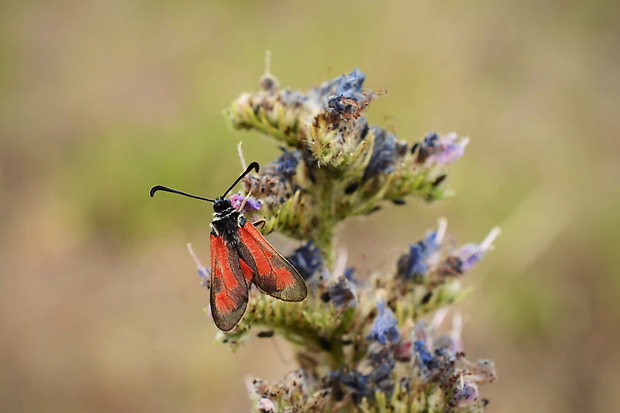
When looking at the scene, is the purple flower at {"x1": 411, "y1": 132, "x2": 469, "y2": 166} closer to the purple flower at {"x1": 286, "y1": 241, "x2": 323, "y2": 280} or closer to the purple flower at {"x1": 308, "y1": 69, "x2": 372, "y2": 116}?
the purple flower at {"x1": 308, "y1": 69, "x2": 372, "y2": 116}

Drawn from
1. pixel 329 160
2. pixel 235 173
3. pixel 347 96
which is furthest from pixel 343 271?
pixel 235 173

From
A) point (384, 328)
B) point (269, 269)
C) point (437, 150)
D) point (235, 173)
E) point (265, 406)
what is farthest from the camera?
point (235, 173)

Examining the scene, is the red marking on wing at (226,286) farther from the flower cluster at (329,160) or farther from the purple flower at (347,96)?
the purple flower at (347,96)

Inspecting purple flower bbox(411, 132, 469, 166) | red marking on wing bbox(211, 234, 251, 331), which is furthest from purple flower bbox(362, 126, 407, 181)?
red marking on wing bbox(211, 234, 251, 331)

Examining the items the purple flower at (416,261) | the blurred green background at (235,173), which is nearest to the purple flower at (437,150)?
the purple flower at (416,261)

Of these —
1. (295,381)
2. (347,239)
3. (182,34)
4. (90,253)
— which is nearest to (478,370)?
(295,381)

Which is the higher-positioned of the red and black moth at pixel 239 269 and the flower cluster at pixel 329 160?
the flower cluster at pixel 329 160

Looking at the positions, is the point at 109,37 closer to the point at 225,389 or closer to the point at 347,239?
the point at 347,239

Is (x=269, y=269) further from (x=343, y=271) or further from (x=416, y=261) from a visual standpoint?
(x=416, y=261)
